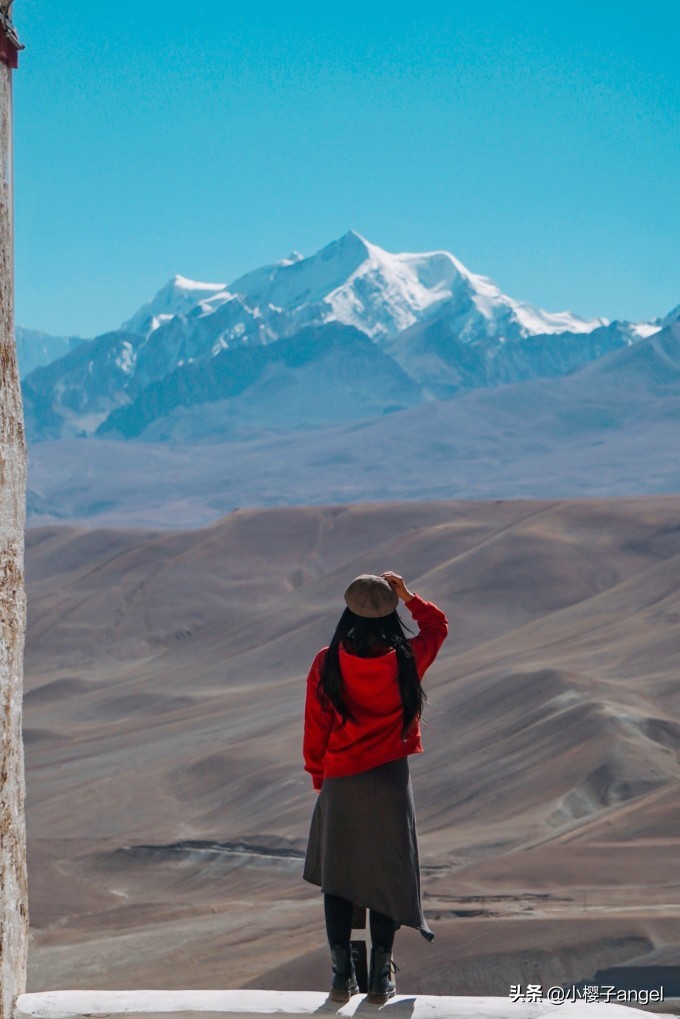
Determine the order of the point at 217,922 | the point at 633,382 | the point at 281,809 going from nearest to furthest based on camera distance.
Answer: the point at 217,922 < the point at 281,809 < the point at 633,382

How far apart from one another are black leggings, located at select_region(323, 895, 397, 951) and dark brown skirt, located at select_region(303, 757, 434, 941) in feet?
0.15

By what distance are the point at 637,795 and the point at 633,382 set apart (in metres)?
158

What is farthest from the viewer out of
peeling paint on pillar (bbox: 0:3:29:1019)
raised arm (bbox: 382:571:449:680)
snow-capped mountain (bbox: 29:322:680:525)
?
snow-capped mountain (bbox: 29:322:680:525)

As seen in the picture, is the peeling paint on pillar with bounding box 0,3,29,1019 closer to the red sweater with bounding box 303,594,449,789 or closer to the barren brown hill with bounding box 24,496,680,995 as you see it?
the red sweater with bounding box 303,594,449,789

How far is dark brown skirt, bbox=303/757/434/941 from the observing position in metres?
4.59

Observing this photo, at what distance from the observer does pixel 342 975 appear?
4645 mm

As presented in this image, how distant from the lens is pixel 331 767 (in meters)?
4.63

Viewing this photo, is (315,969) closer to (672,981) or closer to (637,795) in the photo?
(672,981)

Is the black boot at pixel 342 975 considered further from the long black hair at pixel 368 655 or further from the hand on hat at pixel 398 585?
the hand on hat at pixel 398 585

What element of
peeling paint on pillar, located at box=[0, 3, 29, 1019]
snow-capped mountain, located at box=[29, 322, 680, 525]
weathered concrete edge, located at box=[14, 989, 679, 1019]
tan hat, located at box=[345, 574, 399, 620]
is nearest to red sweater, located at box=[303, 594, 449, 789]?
tan hat, located at box=[345, 574, 399, 620]

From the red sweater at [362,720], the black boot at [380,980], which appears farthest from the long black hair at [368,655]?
the black boot at [380,980]

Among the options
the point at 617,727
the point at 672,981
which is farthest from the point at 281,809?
the point at 672,981

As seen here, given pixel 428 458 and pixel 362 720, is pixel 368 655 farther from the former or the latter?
pixel 428 458

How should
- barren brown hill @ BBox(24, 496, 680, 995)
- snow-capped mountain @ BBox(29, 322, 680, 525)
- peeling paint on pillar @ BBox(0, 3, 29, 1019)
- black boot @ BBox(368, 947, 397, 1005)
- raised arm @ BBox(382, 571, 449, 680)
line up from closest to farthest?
peeling paint on pillar @ BBox(0, 3, 29, 1019) → black boot @ BBox(368, 947, 397, 1005) → raised arm @ BBox(382, 571, 449, 680) → barren brown hill @ BBox(24, 496, 680, 995) → snow-capped mountain @ BBox(29, 322, 680, 525)
